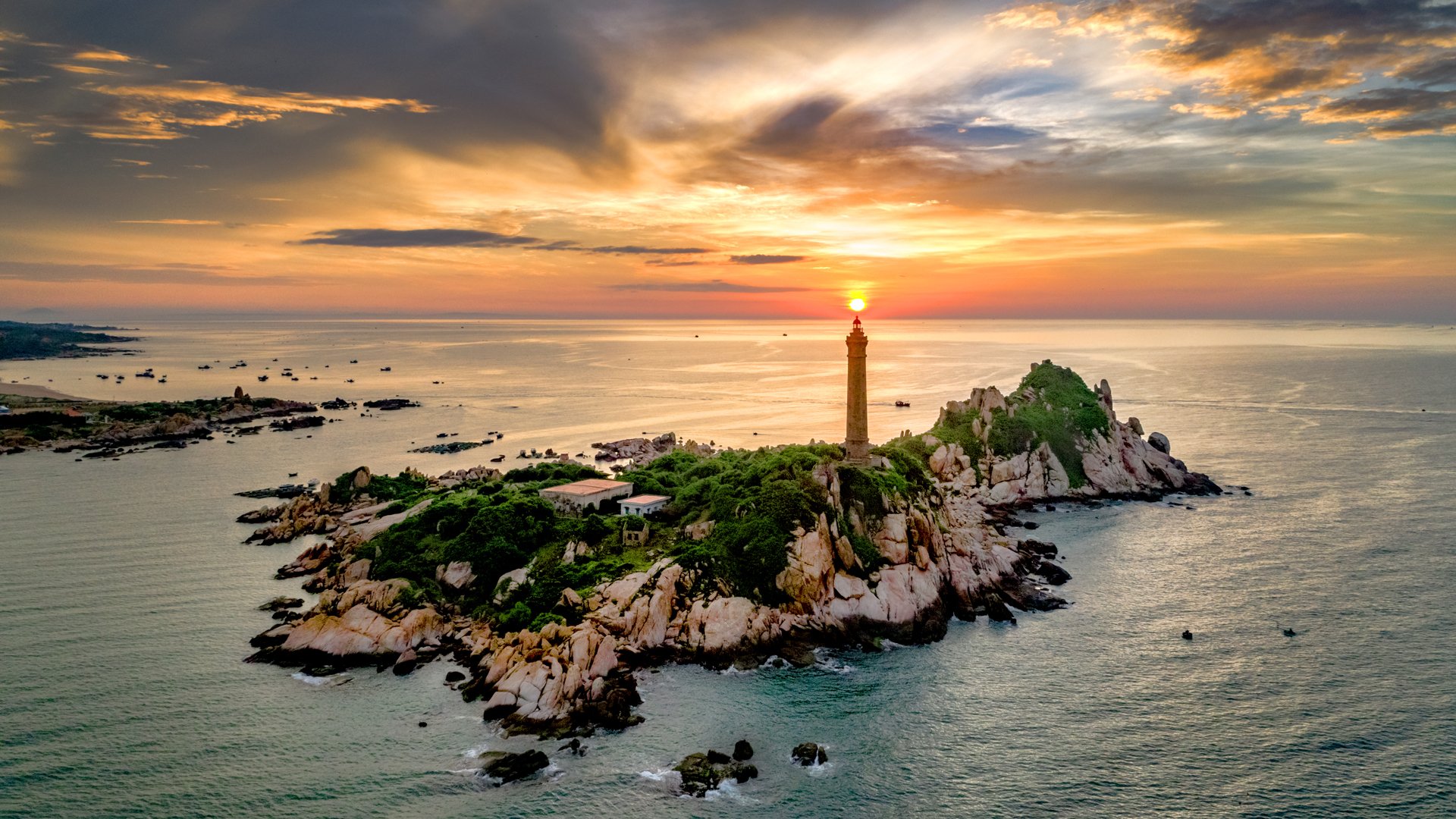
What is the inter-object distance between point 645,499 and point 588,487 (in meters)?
5.48

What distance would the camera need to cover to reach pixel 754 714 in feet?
124

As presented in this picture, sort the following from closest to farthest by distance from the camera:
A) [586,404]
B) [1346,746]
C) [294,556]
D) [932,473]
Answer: [1346,746] < [294,556] < [932,473] < [586,404]

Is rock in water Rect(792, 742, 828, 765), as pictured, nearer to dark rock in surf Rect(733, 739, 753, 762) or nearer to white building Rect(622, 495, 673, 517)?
dark rock in surf Rect(733, 739, 753, 762)

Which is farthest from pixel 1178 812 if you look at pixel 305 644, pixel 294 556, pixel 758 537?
pixel 294 556

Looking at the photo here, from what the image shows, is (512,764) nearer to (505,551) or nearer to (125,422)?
(505,551)

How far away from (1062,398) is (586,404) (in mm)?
93424

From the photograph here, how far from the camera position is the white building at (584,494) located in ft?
193

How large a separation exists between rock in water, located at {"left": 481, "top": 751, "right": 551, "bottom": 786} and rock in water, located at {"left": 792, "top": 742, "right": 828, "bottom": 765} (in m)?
10.6

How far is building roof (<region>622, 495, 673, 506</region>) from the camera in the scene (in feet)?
190

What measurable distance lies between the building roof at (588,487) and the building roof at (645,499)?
1.88 m

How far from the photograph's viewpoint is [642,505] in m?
57.8

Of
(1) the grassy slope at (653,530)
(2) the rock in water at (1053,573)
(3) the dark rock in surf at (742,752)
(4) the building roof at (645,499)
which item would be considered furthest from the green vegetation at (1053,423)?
(3) the dark rock in surf at (742,752)

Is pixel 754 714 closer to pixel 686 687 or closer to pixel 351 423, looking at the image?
pixel 686 687

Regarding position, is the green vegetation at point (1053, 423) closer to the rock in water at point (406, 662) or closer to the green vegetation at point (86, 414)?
the rock in water at point (406, 662)
